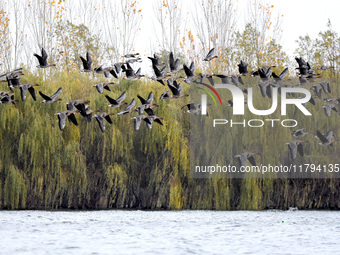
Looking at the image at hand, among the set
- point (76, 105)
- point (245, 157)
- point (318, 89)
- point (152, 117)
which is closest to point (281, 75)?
point (318, 89)

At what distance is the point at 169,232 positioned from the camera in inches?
575

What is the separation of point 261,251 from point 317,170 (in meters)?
9.41

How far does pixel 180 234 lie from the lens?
14281 mm

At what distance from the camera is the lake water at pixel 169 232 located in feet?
39.6

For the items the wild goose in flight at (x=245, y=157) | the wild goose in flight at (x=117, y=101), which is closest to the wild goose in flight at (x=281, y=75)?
the wild goose in flight at (x=245, y=157)

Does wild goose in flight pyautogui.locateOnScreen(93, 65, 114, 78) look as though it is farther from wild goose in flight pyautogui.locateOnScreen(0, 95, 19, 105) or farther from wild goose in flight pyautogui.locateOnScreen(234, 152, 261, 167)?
wild goose in flight pyautogui.locateOnScreen(234, 152, 261, 167)

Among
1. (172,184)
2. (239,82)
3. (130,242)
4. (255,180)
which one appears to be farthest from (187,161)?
(130,242)

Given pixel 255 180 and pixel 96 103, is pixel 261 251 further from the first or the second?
pixel 96 103

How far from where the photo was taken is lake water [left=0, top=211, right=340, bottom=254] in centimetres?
1206

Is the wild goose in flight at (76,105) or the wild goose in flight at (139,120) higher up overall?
the wild goose in flight at (76,105)

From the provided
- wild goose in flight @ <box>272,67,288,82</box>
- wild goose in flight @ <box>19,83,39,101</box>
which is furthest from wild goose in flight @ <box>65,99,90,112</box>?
wild goose in flight @ <box>272,67,288,82</box>

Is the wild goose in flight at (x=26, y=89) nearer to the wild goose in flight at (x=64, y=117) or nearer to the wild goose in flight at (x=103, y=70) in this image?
the wild goose in flight at (x=64, y=117)

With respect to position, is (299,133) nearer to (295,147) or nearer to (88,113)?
(295,147)

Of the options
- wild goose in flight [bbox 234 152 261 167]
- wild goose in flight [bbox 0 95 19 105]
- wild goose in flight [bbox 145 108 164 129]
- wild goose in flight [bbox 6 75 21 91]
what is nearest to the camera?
wild goose in flight [bbox 6 75 21 91]
